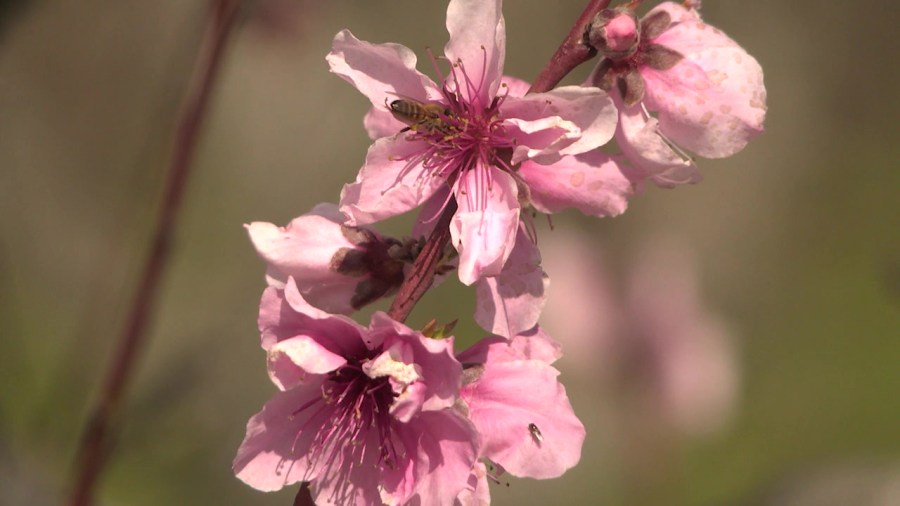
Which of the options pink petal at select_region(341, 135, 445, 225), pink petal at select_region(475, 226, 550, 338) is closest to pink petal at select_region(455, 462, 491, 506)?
pink petal at select_region(475, 226, 550, 338)

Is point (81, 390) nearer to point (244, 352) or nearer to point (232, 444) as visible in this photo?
point (232, 444)

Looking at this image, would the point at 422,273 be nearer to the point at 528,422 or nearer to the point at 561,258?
the point at 528,422

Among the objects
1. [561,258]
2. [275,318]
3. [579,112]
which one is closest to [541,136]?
[579,112]

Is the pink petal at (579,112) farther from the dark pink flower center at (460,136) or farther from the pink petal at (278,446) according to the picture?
the pink petal at (278,446)

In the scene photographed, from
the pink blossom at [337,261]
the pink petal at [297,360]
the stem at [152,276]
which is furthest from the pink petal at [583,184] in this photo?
the stem at [152,276]

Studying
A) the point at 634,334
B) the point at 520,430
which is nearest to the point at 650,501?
the point at 634,334

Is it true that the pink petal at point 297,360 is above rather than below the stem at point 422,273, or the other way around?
below

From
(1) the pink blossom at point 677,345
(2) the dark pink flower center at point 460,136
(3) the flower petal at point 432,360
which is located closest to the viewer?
(3) the flower petal at point 432,360
